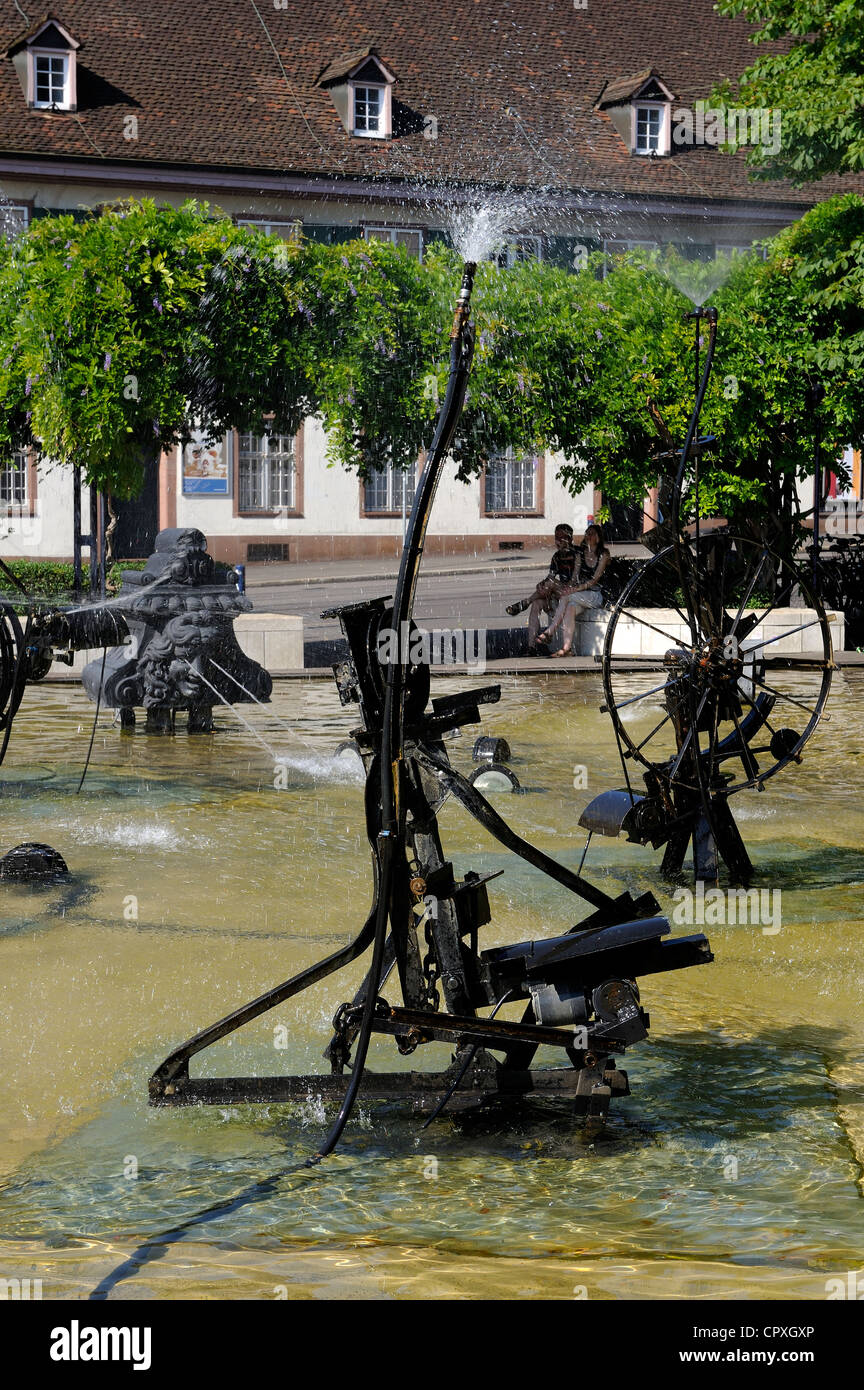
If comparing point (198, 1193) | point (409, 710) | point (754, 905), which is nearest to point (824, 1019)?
point (754, 905)

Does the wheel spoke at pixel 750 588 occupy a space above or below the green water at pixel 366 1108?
above

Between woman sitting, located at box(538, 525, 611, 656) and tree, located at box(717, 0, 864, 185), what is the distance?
4991 millimetres

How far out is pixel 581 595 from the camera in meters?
18.9

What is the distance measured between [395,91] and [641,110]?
5.37 meters

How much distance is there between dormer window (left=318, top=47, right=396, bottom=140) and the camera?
3303 centimetres

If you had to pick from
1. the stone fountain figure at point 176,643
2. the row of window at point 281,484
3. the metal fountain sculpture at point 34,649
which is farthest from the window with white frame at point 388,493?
the metal fountain sculpture at point 34,649

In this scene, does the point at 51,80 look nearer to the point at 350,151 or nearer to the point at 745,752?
the point at 350,151

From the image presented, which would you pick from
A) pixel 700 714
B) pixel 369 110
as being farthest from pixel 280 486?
pixel 700 714

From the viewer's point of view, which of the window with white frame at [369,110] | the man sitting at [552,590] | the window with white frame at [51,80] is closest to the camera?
the man sitting at [552,590]

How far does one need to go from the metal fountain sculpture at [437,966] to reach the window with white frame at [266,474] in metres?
29.3

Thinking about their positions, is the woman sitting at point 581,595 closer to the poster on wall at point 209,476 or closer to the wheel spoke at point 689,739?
the wheel spoke at point 689,739

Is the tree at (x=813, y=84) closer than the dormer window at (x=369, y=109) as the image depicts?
Yes

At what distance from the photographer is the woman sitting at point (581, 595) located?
1889 centimetres

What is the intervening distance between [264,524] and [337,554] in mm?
1611
